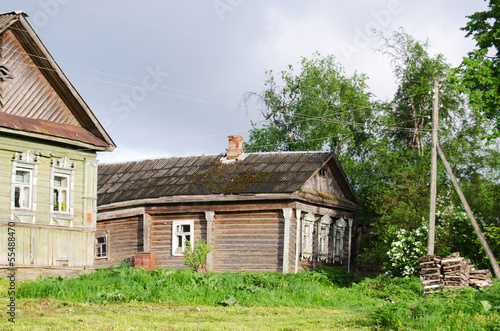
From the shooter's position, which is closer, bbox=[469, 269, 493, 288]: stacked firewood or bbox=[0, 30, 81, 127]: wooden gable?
bbox=[0, 30, 81, 127]: wooden gable

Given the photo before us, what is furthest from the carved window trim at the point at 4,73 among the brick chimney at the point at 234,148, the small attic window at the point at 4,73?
the brick chimney at the point at 234,148

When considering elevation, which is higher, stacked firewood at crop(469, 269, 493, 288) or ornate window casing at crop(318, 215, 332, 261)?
ornate window casing at crop(318, 215, 332, 261)

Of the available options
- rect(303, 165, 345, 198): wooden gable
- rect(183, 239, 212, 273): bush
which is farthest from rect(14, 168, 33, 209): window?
rect(303, 165, 345, 198): wooden gable

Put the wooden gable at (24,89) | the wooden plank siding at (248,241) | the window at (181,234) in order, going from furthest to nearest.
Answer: the window at (181,234), the wooden plank siding at (248,241), the wooden gable at (24,89)

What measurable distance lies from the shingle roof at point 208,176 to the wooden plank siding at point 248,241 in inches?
43.0

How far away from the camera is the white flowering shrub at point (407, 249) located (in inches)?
918

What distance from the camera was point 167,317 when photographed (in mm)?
13055

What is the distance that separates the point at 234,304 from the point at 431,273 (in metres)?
6.87

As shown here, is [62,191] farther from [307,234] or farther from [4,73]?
[307,234]

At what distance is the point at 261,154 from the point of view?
26.8 metres

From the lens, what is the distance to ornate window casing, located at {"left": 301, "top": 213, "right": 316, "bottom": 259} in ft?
81.8

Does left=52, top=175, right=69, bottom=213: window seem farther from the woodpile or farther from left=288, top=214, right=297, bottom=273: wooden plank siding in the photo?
the woodpile

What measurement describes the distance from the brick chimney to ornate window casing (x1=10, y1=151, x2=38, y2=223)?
9.55 meters

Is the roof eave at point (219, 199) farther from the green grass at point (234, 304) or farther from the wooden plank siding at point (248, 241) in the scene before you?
the green grass at point (234, 304)
